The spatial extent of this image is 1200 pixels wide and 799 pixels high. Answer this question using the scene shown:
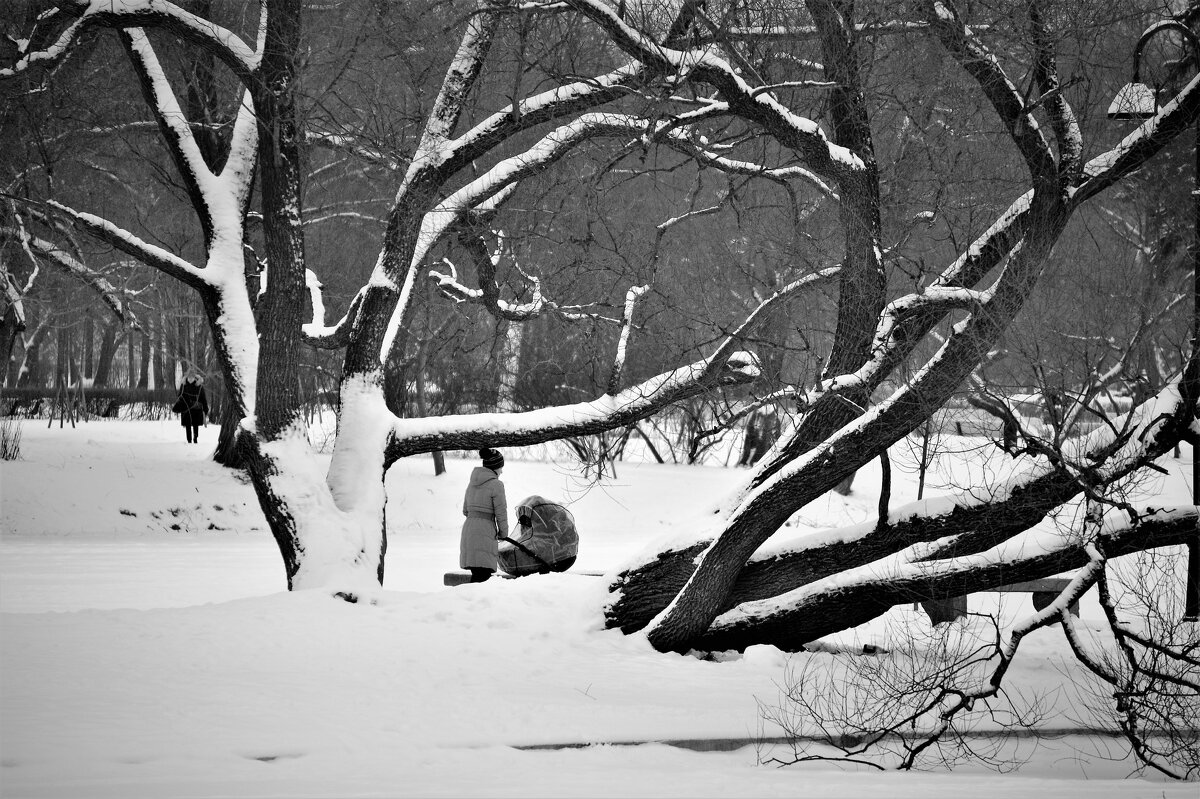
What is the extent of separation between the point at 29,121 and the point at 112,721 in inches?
Result: 331

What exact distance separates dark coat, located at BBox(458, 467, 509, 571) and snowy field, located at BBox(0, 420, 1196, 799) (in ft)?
3.70

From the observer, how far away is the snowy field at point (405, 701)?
5348 mm

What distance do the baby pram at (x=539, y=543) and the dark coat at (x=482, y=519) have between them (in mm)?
483

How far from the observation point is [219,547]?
51.5 feet

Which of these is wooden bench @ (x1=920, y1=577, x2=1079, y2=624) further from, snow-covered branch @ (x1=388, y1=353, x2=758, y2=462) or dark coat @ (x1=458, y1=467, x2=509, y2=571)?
dark coat @ (x1=458, y1=467, x2=509, y2=571)

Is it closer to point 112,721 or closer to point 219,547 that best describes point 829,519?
point 219,547

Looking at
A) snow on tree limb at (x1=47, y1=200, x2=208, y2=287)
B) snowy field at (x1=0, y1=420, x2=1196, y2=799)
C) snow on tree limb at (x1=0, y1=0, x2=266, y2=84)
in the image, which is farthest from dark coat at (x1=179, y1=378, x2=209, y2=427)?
snow on tree limb at (x1=0, y1=0, x2=266, y2=84)

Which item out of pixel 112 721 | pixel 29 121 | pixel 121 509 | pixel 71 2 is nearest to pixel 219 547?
pixel 121 509

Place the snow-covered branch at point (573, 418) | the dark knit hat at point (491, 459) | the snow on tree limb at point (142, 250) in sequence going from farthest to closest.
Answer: the dark knit hat at point (491, 459) → the snow on tree limb at point (142, 250) → the snow-covered branch at point (573, 418)

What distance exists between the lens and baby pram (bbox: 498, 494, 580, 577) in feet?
36.4

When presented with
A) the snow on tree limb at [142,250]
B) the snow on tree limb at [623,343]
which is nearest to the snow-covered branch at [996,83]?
the snow on tree limb at [623,343]

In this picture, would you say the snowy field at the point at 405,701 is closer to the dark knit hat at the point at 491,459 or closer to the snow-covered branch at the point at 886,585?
the snow-covered branch at the point at 886,585

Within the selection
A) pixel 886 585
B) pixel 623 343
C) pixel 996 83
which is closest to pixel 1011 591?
pixel 886 585

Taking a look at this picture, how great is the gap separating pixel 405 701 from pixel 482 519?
3860mm
